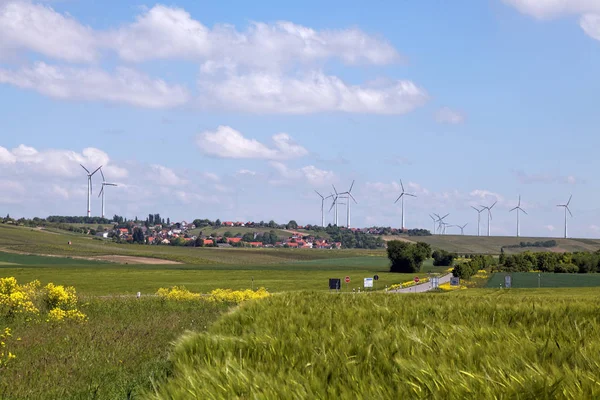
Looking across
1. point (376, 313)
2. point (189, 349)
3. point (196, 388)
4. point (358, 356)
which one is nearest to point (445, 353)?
point (358, 356)

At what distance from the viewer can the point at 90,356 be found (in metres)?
17.9

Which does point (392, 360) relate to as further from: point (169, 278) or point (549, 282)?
point (169, 278)

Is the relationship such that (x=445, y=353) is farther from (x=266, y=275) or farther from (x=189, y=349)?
(x=266, y=275)

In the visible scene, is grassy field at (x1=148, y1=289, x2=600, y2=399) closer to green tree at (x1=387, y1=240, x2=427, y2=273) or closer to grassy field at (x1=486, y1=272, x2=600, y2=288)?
grassy field at (x1=486, y1=272, x2=600, y2=288)

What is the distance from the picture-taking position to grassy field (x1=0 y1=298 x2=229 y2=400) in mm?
13763

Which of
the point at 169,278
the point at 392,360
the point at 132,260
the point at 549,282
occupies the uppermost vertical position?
the point at 392,360

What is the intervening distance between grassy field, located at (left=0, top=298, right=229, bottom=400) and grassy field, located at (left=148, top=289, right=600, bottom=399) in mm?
1730

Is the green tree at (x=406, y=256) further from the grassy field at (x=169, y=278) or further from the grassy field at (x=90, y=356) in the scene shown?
the grassy field at (x=90, y=356)

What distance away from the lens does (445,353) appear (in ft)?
28.9

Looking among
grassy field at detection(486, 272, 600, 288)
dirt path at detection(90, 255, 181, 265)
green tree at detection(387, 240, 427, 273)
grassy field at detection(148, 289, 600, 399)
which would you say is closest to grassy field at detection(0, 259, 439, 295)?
dirt path at detection(90, 255, 181, 265)

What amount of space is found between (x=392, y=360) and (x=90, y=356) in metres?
11.3

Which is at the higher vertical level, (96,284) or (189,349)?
(189,349)

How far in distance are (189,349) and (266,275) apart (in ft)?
379

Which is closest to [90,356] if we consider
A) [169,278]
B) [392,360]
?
[392,360]
